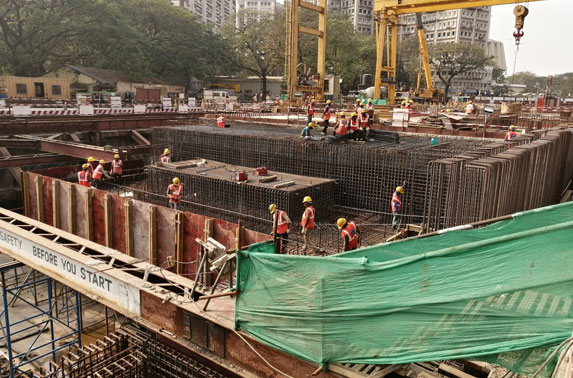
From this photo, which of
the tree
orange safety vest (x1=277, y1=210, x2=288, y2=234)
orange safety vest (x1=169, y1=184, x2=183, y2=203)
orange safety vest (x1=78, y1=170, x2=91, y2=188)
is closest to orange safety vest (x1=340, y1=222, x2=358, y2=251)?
orange safety vest (x1=277, y1=210, x2=288, y2=234)

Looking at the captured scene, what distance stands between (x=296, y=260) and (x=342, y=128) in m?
10.3

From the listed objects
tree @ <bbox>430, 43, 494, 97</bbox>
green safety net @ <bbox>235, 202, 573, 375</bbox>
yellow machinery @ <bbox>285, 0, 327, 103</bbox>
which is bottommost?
green safety net @ <bbox>235, 202, 573, 375</bbox>

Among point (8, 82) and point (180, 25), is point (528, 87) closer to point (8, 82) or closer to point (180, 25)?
point (180, 25)

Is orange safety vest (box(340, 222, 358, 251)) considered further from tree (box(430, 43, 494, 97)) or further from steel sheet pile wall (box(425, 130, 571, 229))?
tree (box(430, 43, 494, 97))

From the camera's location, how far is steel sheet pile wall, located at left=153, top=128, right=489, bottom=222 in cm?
1272

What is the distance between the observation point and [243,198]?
41.7 feet

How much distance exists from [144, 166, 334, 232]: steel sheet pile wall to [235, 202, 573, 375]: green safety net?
628 cm

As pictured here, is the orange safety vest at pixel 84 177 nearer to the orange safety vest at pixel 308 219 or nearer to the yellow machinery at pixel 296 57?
the orange safety vest at pixel 308 219

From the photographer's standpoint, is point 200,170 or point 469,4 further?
point 469,4

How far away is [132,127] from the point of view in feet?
84.5

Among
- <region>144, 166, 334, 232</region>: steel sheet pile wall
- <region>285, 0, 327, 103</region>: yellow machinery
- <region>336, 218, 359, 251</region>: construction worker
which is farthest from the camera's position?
<region>285, 0, 327, 103</region>: yellow machinery

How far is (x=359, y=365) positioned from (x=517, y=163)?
6416mm

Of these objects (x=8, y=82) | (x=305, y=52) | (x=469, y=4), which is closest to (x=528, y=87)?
(x=305, y=52)

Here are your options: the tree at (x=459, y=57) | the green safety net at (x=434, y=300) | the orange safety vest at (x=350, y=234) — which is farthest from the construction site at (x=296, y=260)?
the tree at (x=459, y=57)
